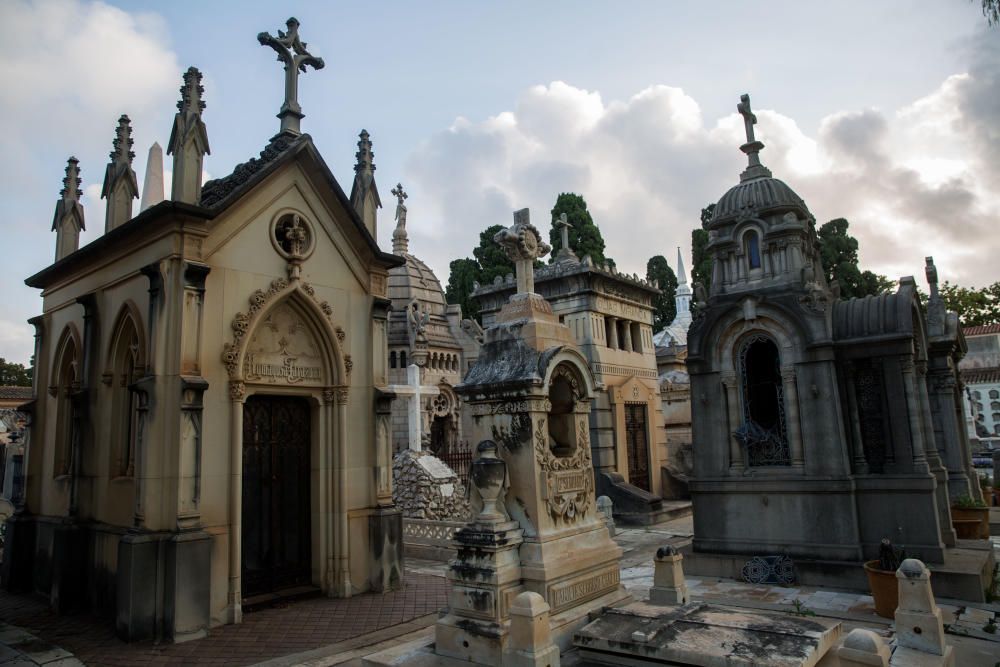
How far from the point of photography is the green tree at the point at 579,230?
3494cm

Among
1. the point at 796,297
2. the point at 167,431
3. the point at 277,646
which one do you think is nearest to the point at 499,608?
the point at 277,646

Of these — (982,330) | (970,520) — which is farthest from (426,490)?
(982,330)

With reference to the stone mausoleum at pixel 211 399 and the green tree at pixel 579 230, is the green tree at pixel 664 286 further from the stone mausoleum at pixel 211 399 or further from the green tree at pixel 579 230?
the stone mausoleum at pixel 211 399

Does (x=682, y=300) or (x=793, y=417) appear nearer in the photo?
(x=793, y=417)

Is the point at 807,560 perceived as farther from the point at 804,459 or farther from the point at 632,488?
the point at 632,488

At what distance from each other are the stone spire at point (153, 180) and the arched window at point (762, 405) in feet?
33.5

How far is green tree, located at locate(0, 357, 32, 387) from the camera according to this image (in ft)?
167

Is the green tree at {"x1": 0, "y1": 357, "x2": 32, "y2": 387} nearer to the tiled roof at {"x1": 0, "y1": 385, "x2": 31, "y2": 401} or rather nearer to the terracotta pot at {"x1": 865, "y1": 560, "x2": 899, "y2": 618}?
the tiled roof at {"x1": 0, "y1": 385, "x2": 31, "y2": 401}

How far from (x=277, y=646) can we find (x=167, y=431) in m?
2.96

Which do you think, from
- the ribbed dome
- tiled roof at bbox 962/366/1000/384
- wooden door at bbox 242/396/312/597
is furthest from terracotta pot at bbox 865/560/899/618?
tiled roof at bbox 962/366/1000/384

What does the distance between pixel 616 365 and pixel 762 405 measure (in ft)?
27.9

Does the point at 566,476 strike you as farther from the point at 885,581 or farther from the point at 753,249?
the point at 753,249

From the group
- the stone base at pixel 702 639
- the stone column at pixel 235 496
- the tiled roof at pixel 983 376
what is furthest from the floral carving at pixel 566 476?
the tiled roof at pixel 983 376

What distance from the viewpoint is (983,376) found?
135 feet
